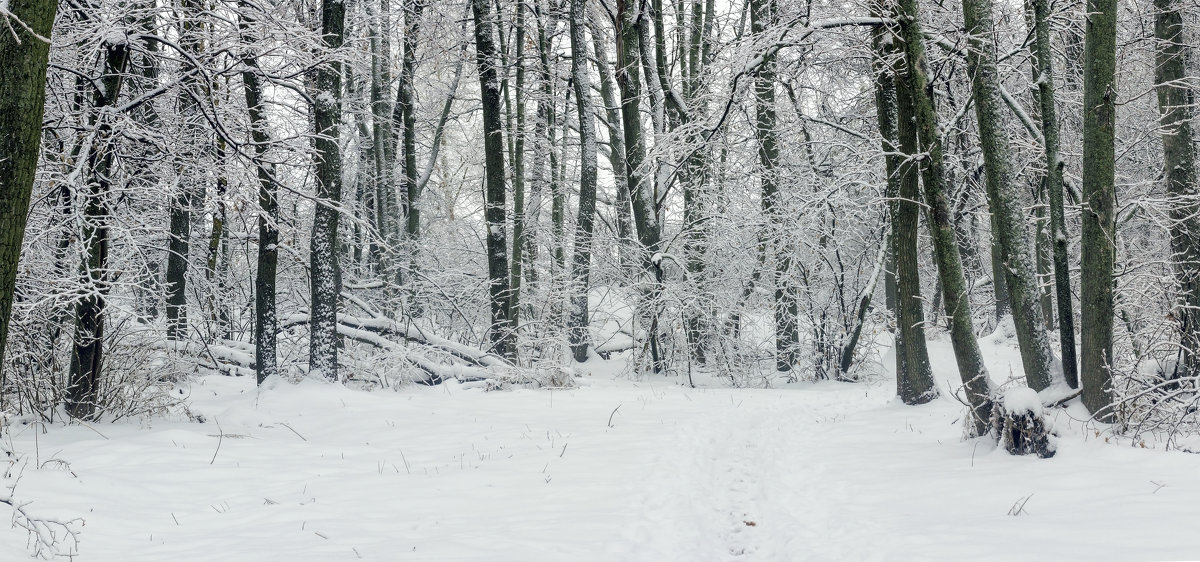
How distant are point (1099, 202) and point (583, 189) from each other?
11.0 metres

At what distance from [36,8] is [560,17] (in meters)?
13.7

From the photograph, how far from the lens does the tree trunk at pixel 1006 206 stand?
7.57 m

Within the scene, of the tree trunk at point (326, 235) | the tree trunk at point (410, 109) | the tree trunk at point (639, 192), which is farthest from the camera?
the tree trunk at point (410, 109)

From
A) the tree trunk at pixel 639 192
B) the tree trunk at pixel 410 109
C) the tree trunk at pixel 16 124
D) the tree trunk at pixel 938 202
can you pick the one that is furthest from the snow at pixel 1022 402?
the tree trunk at pixel 410 109

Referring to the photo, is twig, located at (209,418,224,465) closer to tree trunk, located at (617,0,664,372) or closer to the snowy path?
the snowy path

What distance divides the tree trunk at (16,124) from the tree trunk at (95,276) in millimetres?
3392

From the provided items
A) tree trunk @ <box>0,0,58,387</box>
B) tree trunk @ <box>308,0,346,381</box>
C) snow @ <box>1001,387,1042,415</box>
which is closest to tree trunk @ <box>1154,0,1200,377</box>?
snow @ <box>1001,387,1042,415</box>

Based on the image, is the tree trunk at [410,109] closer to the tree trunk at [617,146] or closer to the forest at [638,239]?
the forest at [638,239]

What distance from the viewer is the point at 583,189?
55.2ft

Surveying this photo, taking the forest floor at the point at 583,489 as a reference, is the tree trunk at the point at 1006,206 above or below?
above

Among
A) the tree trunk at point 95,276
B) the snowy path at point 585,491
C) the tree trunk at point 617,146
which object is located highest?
the tree trunk at point 617,146

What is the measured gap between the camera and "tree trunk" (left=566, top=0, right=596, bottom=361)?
15.1 meters

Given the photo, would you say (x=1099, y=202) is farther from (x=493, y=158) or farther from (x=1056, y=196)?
(x=493, y=158)

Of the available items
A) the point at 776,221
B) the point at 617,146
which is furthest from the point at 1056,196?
the point at 617,146
